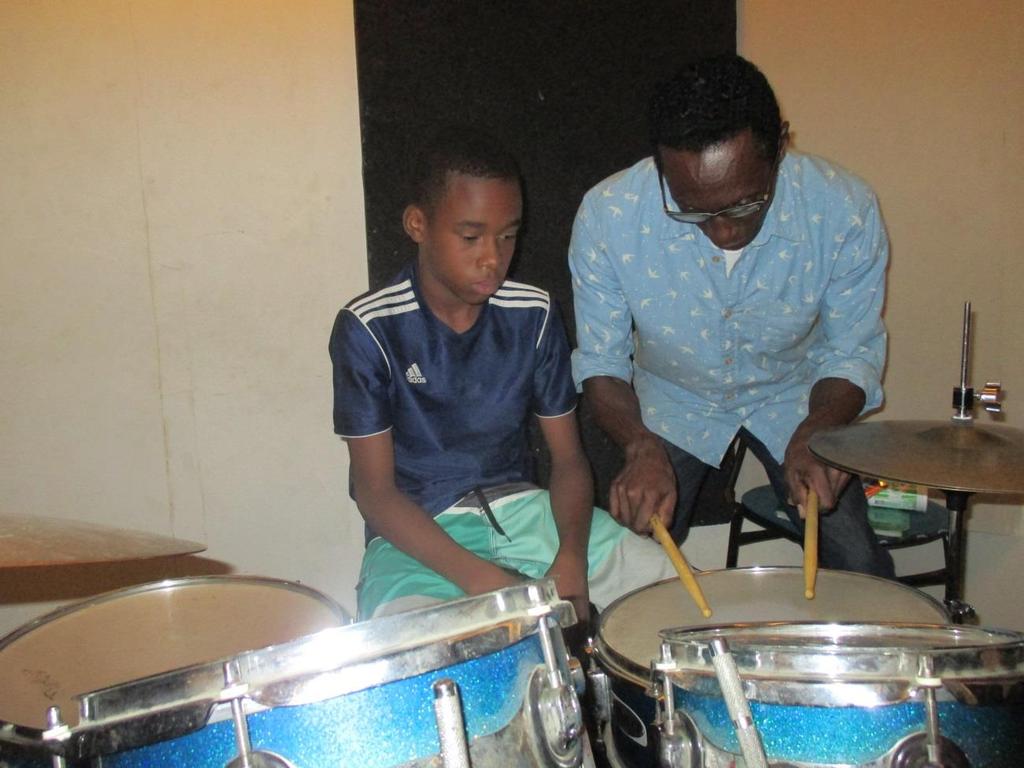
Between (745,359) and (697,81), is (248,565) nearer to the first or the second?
(745,359)

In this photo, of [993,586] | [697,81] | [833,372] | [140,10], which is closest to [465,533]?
[833,372]

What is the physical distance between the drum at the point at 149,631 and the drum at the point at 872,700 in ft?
1.86

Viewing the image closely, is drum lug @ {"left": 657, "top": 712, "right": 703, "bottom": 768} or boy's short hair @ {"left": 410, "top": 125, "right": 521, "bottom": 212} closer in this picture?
drum lug @ {"left": 657, "top": 712, "right": 703, "bottom": 768}

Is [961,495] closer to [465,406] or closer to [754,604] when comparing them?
[754,604]

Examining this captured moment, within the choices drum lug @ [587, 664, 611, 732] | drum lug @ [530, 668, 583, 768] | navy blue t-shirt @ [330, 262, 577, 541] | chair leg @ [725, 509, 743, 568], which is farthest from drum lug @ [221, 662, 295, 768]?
chair leg @ [725, 509, 743, 568]

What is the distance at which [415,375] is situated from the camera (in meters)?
1.83

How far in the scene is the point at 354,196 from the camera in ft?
7.34

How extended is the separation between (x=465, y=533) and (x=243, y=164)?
1.10m

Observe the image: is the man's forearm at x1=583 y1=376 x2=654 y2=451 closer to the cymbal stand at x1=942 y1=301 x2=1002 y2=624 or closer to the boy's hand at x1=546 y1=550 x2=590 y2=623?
the boy's hand at x1=546 y1=550 x2=590 y2=623

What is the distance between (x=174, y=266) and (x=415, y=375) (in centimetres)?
78

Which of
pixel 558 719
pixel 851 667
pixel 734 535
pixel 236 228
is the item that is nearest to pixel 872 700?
pixel 851 667

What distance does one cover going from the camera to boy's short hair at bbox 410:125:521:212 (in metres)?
1.76

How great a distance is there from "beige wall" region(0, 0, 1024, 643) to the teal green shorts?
0.67m

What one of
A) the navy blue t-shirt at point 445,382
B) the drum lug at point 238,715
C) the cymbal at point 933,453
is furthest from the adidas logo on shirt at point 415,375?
the drum lug at point 238,715
